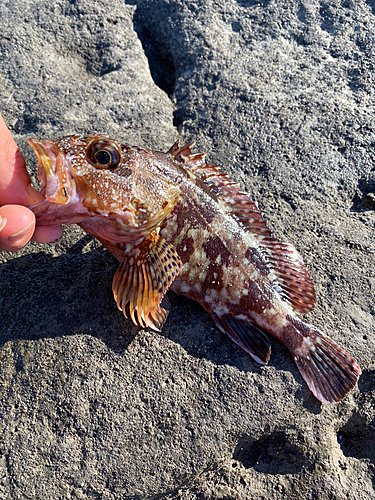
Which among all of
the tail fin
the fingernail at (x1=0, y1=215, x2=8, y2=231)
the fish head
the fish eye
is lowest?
the tail fin

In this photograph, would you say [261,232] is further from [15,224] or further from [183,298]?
[15,224]

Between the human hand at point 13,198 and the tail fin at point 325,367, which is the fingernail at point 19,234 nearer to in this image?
the human hand at point 13,198

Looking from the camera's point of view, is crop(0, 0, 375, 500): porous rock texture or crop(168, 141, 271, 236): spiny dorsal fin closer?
crop(0, 0, 375, 500): porous rock texture

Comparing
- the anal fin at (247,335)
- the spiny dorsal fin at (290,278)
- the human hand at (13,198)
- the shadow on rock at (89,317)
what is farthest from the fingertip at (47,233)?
the spiny dorsal fin at (290,278)

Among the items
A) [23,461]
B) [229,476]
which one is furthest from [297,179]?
[23,461]

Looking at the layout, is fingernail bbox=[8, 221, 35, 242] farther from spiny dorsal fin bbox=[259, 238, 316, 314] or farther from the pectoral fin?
spiny dorsal fin bbox=[259, 238, 316, 314]

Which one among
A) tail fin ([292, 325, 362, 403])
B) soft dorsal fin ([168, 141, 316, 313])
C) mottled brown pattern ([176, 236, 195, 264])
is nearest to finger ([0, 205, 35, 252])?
mottled brown pattern ([176, 236, 195, 264])

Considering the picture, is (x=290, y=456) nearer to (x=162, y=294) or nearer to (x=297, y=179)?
(x=162, y=294)

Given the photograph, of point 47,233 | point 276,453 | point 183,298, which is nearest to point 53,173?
point 47,233
